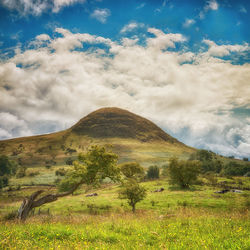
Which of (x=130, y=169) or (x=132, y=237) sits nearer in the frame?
(x=132, y=237)

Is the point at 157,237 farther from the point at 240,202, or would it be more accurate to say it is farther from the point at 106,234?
the point at 240,202

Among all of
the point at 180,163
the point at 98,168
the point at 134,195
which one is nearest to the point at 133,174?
the point at 180,163

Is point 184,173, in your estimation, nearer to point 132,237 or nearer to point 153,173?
point 153,173

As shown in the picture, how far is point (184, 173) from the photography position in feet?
189

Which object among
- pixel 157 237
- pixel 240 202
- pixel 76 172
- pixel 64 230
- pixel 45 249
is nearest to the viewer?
pixel 45 249

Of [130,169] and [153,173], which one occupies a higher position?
[130,169]

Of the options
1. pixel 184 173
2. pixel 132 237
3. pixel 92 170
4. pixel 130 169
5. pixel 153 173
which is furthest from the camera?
pixel 153 173

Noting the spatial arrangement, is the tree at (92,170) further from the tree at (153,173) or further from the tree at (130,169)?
the tree at (153,173)

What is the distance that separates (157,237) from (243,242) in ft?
9.61

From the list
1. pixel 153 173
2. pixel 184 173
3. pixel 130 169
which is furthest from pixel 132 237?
pixel 153 173

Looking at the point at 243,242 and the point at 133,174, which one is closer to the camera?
the point at 243,242

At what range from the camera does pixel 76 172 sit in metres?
22.3

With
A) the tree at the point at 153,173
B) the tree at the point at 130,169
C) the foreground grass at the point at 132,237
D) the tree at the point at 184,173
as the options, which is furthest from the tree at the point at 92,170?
the tree at the point at 153,173

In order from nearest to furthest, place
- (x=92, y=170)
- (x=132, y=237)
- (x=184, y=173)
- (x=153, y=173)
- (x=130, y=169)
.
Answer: (x=132, y=237)
(x=92, y=170)
(x=184, y=173)
(x=130, y=169)
(x=153, y=173)
